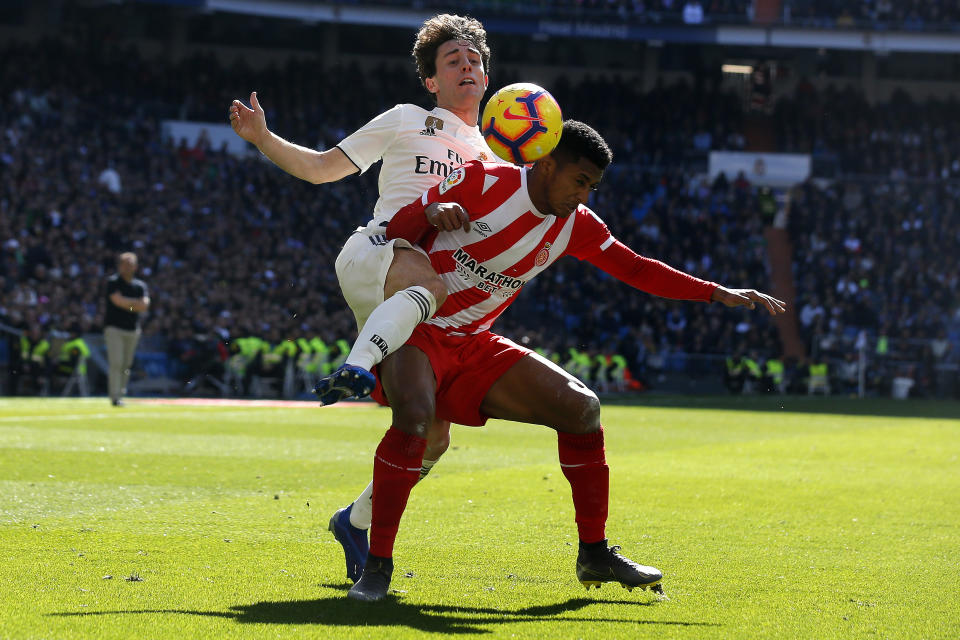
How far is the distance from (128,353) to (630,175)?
2169cm

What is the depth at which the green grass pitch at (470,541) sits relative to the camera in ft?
14.2

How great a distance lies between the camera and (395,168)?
18.9 feet

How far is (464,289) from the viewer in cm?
532

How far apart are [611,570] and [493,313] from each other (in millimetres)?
1261

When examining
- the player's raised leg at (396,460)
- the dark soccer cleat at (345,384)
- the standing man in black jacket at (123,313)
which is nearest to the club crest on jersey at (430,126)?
the player's raised leg at (396,460)

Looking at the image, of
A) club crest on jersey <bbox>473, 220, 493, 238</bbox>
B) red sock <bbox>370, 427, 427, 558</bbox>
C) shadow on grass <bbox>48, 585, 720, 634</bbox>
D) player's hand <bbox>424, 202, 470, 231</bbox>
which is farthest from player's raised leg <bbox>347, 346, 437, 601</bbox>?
club crest on jersey <bbox>473, 220, 493, 238</bbox>

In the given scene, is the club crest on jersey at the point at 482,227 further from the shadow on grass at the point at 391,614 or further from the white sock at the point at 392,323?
the shadow on grass at the point at 391,614

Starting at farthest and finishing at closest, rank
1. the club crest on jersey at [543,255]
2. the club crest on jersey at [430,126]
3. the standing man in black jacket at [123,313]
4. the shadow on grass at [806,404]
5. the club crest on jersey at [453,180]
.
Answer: the shadow on grass at [806,404] < the standing man in black jacket at [123,313] < the club crest on jersey at [430,126] < the club crest on jersey at [543,255] < the club crest on jersey at [453,180]

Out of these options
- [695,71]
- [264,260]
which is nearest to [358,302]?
[264,260]

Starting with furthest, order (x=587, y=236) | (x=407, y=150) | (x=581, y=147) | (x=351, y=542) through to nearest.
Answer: (x=407, y=150), (x=587, y=236), (x=351, y=542), (x=581, y=147)

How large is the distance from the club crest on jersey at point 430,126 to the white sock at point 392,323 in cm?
112

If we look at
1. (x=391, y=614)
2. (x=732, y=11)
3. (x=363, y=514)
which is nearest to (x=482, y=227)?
(x=363, y=514)

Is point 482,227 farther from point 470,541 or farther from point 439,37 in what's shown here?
point 470,541

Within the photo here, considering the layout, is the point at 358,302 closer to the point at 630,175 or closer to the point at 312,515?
the point at 312,515
